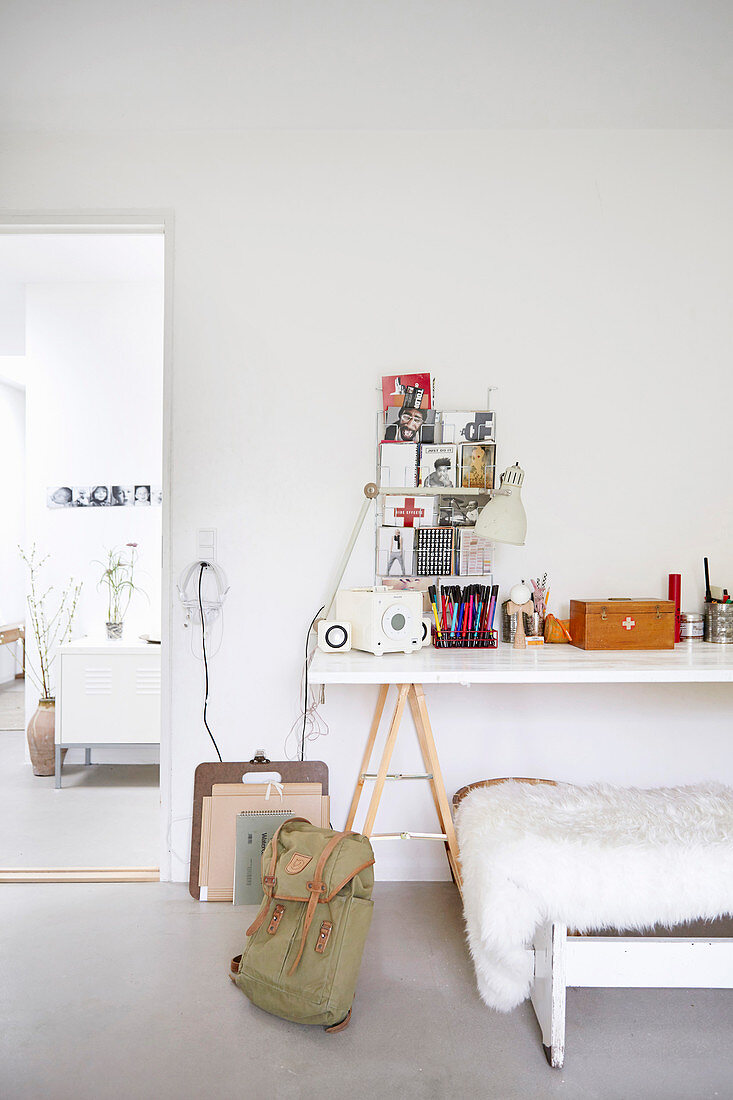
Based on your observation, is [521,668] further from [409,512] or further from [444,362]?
[444,362]

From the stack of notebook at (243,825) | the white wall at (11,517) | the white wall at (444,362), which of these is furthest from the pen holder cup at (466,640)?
the white wall at (11,517)

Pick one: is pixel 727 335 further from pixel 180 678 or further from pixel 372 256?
pixel 180 678

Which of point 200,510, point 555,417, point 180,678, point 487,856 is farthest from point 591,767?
point 200,510

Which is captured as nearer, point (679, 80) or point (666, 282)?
point (679, 80)

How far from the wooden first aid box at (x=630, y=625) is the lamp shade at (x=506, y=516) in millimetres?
353

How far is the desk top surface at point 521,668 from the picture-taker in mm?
2104

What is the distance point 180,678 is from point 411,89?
211 centimetres

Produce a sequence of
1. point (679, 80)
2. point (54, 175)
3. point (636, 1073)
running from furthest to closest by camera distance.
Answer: point (54, 175) < point (679, 80) < point (636, 1073)

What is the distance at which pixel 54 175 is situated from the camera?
9.00 feet

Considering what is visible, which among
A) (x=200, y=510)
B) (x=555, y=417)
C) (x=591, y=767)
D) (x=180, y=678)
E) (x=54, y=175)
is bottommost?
(x=591, y=767)

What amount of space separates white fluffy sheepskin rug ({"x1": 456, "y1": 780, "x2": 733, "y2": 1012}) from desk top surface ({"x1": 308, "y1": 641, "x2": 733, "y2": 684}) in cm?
37

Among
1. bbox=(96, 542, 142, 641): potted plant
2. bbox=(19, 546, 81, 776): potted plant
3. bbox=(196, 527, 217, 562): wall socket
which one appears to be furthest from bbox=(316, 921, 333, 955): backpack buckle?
bbox=(96, 542, 142, 641): potted plant

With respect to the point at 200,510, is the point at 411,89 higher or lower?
higher

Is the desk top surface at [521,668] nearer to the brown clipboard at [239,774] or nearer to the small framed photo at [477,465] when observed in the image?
the brown clipboard at [239,774]
